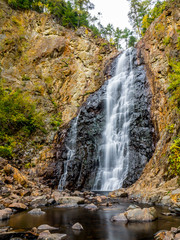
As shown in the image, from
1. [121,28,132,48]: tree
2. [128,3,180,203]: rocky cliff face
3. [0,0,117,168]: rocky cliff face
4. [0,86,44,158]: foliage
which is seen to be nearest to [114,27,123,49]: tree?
[121,28,132,48]: tree

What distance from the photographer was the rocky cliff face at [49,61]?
2194cm

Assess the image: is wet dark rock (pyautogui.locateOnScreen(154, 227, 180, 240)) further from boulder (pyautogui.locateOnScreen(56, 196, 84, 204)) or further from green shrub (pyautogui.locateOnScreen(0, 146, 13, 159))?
green shrub (pyautogui.locateOnScreen(0, 146, 13, 159))

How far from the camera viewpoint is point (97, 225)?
522 centimetres

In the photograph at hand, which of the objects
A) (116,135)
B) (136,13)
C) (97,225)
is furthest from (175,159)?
(136,13)

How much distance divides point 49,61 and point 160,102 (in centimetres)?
1634

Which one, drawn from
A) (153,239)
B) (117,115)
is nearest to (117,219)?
(153,239)

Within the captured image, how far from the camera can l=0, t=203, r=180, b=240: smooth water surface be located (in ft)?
14.1

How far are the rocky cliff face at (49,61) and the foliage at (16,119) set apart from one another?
1138mm

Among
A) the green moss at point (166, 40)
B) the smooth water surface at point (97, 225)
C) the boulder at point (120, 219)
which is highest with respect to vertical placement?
the green moss at point (166, 40)

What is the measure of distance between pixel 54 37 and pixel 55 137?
15252 mm

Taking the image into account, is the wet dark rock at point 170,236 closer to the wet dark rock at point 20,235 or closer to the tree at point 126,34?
the wet dark rock at point 20,235

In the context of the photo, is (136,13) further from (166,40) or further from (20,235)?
(20,235)

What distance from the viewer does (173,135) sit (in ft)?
31.4

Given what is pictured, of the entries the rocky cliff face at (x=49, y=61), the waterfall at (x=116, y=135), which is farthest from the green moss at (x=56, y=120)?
the waterfall at (x=116, y=135)
